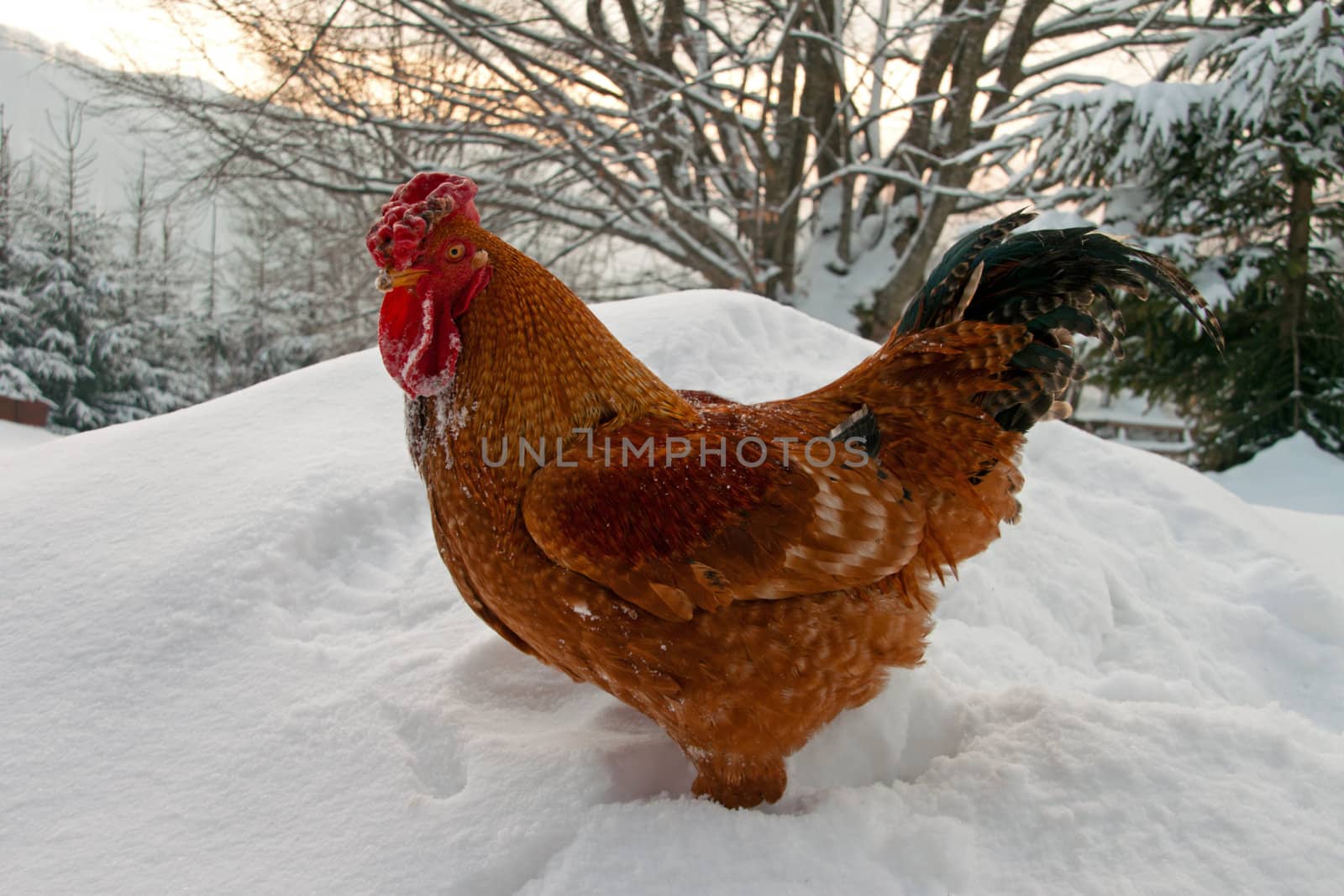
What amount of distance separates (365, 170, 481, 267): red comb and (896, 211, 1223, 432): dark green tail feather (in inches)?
54.4

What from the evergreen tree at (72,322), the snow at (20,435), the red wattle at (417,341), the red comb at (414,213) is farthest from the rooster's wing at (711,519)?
the evergreen tree at (72,322)

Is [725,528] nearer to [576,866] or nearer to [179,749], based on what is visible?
[576,866]

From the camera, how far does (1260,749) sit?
6.12 feet

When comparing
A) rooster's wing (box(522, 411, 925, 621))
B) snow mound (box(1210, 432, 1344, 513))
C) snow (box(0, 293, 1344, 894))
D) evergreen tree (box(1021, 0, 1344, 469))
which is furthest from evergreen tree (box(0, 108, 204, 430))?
snow mound (box(1210, 432, 1344, 513))

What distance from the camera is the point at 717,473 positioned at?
5.78 ft

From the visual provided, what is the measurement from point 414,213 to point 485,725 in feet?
4.48

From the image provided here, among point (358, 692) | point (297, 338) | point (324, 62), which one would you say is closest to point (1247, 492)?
point (358, 692)

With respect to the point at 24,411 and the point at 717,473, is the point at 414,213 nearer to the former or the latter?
the point at 717,473

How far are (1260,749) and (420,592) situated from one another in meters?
2.51

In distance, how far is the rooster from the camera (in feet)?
5.58

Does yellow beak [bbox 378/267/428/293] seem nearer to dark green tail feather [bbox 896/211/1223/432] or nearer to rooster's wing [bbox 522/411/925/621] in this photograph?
rooster's wing [bbox 522/411/925/621]

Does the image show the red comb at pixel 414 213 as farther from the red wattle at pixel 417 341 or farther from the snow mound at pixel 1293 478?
the snow mound at pixel 1293 478

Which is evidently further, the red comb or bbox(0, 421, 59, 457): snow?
bbox(0, 421, 59, 457): snow

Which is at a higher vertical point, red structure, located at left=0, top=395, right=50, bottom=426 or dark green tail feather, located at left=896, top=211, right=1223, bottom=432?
dark green tail feather, located at left=896, top=211, right=1223, bottom=432
